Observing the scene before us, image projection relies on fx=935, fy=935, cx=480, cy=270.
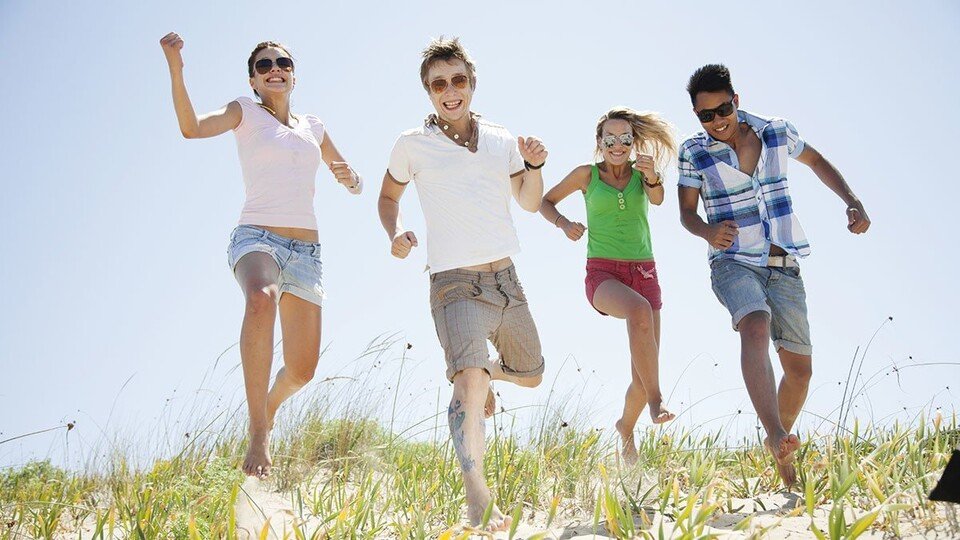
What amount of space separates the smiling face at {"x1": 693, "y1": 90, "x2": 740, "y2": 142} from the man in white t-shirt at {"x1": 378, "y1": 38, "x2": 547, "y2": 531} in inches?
40.2

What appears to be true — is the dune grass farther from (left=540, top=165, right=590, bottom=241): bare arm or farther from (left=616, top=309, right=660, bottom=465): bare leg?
(left=540, top=165, right=590, bottom=241): bare arm

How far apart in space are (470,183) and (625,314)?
1349mm

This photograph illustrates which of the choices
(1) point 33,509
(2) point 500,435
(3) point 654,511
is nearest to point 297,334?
(2) point 500,435

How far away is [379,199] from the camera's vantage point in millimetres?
4863

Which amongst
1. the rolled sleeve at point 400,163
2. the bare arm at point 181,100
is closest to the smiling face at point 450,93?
the rolled sleeve at point 400,163

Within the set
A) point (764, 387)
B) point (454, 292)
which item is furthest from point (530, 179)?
point (764, 387)

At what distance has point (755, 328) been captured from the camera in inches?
184

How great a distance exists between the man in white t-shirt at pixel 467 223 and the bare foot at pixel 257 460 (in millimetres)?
918

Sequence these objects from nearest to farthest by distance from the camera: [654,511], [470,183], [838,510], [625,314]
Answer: [838,510]
[654,511]
[470,183]
[625,314]

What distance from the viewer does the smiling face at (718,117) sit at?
5117 millimetres

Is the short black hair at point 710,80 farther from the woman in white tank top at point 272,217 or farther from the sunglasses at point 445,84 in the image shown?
the woman in white tank top at point 272,217

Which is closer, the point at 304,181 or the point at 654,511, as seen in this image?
the point at 654,511

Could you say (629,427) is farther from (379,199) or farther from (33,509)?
(33,509)

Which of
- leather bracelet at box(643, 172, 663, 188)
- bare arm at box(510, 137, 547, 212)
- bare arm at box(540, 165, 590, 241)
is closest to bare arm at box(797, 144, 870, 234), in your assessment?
leather bracelet at box(643, 172, 663, 188)
